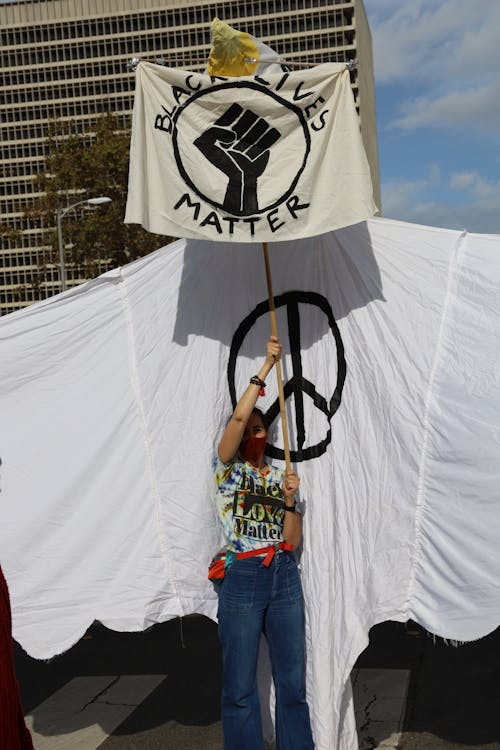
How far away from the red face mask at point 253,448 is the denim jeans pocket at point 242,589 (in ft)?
1.72

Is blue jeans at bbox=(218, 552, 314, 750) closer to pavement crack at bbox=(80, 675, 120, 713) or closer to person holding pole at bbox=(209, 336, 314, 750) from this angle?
person holding pole at bbox=(209, 336, 314, 750)

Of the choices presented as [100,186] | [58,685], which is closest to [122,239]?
[100,186]

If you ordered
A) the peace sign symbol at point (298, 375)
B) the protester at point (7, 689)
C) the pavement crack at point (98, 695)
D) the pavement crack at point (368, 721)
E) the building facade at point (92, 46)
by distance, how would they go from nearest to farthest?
1. the protester at point (7, 689)
2. the peace sign symbol at point (298, 375)
3. the pavement crack at point (368, 721)
4. the pavement crack at point (98, 695)
5. the building facade at point (92, 46)

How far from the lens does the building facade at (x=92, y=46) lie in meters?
104

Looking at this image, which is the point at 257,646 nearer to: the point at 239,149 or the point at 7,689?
the point at 7,689

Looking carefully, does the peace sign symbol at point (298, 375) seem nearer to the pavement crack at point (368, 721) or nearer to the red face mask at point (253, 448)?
the red face mask at point (253, 448)

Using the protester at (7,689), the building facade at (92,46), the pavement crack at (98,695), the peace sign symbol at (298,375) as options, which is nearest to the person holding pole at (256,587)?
the peace sign symbol at (298,375)

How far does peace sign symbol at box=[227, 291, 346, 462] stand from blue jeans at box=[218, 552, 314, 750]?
662mm

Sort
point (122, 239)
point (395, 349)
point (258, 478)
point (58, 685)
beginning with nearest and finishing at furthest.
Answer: point (258, 478) → point (395, 349) → point (58, 685) → point (122, 239)

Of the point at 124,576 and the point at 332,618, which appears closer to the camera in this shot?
the point at 332,618

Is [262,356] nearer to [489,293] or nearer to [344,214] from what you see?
[344,214]

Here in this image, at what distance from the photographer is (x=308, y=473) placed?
16.7 feet

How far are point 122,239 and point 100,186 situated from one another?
1781 millimetres

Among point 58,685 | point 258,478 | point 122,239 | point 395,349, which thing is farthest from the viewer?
point 122,239
